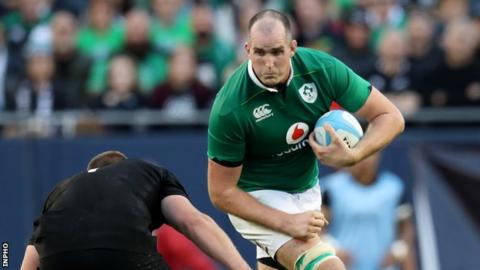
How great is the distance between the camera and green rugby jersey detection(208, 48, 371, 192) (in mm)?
8359

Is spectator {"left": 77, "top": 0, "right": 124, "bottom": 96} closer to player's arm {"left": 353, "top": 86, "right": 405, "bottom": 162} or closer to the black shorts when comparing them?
player's arm {"left": 353, "top": 86, "right": 405, "bottom": 162}

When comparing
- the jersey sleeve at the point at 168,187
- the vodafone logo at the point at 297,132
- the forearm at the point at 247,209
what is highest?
the vodafone logo at the point at 297,132

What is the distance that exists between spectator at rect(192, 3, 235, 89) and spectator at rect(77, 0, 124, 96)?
90cm

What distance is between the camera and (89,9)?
1552cm

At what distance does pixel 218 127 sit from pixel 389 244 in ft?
14.0

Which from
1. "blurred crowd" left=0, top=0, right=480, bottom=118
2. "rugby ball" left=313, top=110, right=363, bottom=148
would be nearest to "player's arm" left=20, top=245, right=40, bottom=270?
"rugby ball" left=313, top=110, right=363, bottom=148

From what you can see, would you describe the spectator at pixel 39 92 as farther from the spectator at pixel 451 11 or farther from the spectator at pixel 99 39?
the spectator at pixel 451 11

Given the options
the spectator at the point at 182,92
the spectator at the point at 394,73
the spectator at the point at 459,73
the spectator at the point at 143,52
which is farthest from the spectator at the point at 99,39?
the spectator at the point at 459,73

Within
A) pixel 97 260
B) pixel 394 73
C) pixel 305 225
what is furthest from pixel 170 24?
pixel 97 260

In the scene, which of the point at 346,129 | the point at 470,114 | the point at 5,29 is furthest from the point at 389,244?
the point at 5,29

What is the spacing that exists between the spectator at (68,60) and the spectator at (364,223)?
3502 mm

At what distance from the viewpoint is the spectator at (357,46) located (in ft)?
43.9

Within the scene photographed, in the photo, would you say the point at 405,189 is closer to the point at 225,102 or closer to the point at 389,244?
the point at 389,244

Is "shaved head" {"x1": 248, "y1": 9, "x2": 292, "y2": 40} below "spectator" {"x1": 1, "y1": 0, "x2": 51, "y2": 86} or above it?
below
